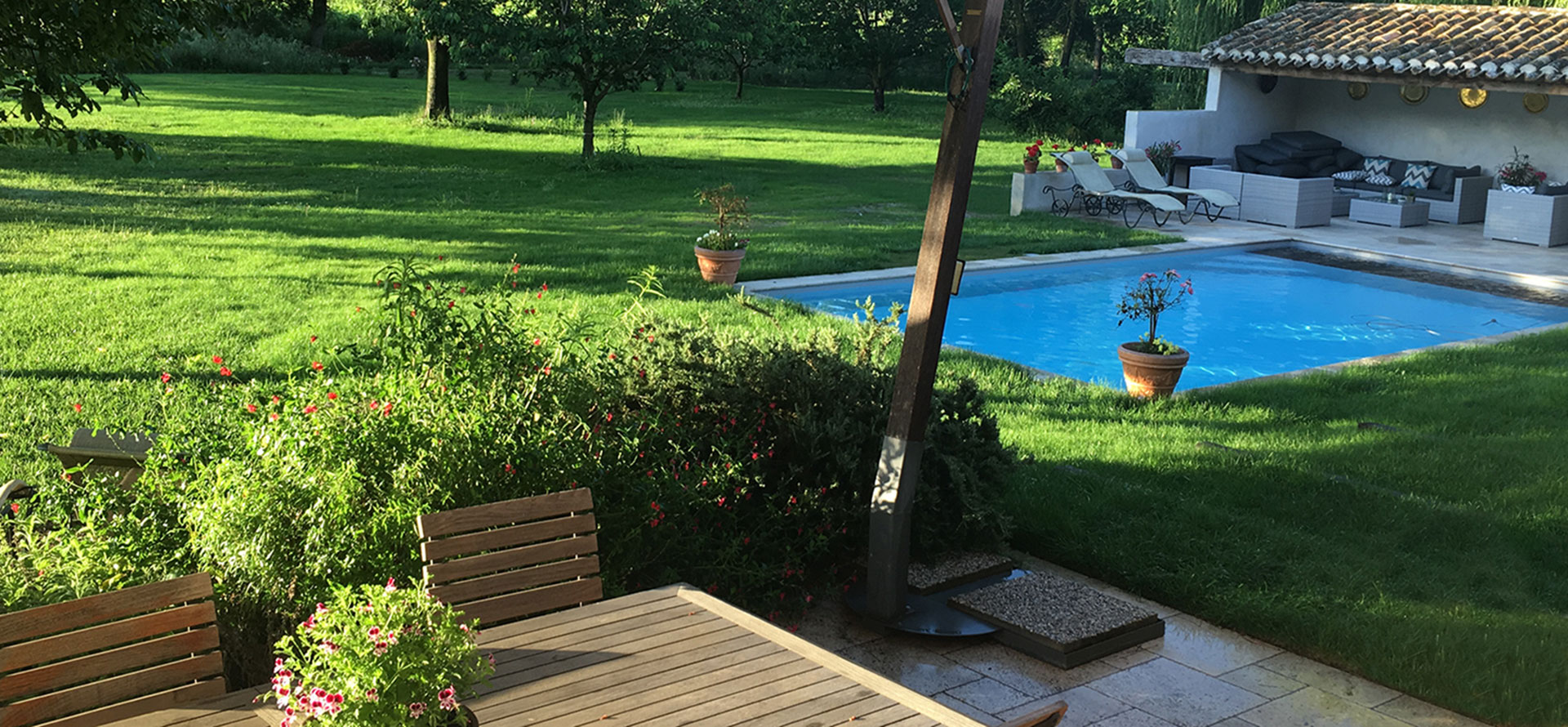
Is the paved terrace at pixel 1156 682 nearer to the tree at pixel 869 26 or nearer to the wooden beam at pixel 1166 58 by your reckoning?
the wooden beam at pixel 1166 58

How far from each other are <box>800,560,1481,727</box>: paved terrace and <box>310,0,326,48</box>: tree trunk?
39.3 m

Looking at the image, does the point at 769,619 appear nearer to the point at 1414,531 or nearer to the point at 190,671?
the point at 190,671

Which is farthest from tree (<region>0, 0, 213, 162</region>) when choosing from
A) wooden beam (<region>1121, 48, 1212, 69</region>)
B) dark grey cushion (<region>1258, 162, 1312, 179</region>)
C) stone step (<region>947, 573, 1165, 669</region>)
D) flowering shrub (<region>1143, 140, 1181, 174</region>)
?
dark grey cushion (<region>1258, 162, 1312, 179</region>)

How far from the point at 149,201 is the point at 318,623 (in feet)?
44.9

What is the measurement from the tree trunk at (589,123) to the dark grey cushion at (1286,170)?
10.0m

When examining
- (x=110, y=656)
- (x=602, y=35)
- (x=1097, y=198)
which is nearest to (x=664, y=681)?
(x=110, y=656)

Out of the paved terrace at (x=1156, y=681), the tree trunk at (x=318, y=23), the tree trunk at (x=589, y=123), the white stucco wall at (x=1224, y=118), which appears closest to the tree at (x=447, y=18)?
the tree trunk at (x=589, y=123)

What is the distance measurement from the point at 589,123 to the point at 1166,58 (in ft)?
29.5

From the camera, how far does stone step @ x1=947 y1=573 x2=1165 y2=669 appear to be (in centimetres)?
452

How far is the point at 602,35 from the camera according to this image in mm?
17406

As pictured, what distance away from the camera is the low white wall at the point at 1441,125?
17625 millimetres

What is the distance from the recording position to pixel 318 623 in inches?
93.1

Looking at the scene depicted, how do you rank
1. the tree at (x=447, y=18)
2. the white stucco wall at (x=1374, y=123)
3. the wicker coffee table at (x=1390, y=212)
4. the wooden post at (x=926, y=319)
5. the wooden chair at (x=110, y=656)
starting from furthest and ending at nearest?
the tree at (x=447, y=18) → the white stucco wall at (x=1374, y=123) → the wicker coffee table at (x=1390, y=212) → the wooden post at (x=926, y=319) → the wooden chair at (x=110, y=656)

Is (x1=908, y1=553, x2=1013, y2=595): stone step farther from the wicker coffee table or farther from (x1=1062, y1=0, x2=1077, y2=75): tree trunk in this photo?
(x1=1062, y1=0, x2=1077, y2=75): tree trunk
